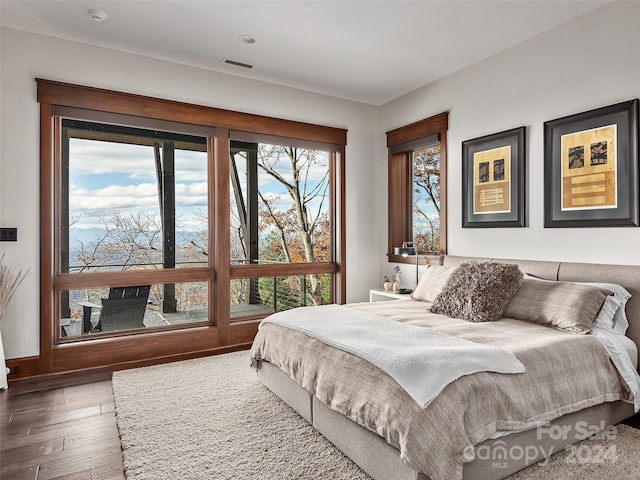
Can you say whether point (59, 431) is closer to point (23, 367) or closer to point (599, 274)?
point (23, 367)

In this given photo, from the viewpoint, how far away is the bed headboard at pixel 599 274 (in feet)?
8.87

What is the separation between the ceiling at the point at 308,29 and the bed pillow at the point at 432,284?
1965 mm

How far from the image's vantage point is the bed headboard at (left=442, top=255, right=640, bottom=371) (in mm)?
2703

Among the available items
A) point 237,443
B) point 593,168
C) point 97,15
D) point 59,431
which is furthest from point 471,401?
point 97,15

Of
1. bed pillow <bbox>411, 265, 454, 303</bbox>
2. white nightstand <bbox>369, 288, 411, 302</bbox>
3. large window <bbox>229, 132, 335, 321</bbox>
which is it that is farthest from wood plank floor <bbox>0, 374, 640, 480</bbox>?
white nightstand <bbox>369, 288, 411, 302</bbox>

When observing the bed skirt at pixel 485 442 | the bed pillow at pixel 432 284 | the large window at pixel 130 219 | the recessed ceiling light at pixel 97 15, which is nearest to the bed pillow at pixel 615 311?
the bed skirt at pixel 485 442

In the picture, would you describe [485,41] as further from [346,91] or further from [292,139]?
[292,139]

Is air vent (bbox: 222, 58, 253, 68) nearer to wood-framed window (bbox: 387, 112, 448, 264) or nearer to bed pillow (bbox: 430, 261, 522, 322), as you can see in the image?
wood-framed window (bbox: 387, 112, 448, 264)

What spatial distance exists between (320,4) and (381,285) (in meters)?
3.28

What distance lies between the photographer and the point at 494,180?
3791mm

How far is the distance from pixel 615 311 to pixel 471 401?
1.57m

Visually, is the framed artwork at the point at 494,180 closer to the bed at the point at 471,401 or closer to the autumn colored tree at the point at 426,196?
the autumn colored tree at the point at 426,196

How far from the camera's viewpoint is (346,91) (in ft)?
15.5

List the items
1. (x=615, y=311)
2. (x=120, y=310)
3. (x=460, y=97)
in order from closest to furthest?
1. (x=615, y=311)
2. (x=120, y=310)
3. (x=460, y=97)
